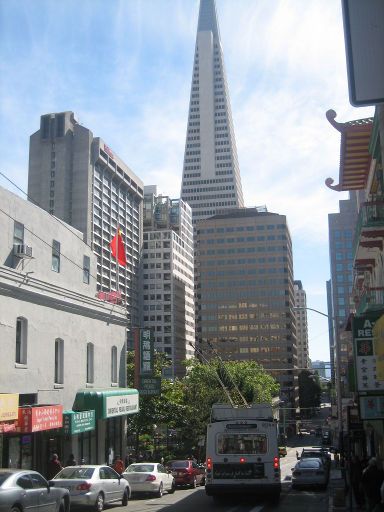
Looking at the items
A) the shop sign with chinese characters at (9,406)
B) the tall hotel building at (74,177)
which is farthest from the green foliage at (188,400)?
the tall hotel building at (74,177)

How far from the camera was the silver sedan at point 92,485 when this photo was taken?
17547 millimetres

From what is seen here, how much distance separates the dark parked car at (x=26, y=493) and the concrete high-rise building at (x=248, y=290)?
139385 mm

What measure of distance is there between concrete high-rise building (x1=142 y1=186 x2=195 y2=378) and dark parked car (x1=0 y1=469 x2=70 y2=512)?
465ft

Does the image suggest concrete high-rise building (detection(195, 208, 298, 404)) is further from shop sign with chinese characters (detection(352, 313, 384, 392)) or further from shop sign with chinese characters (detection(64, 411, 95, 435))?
shop sign with chinese characters (detection(352, 313, 384, 392))

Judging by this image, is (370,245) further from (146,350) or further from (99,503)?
(99,503)

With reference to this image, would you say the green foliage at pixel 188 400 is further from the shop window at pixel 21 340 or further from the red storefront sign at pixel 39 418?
the shop window at pixel 21 340

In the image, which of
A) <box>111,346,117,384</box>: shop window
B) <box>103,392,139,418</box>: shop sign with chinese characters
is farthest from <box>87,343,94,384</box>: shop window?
<box>111,346,117,384</box>: shop window

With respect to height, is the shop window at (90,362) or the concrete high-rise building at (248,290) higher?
the concrete high-rise building at (248,290)

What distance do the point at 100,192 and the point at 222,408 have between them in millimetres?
128116

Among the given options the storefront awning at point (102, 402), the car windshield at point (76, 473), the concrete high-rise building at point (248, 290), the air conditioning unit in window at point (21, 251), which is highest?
the concrete high-rise building at point (248, 290)

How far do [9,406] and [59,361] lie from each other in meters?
5.77

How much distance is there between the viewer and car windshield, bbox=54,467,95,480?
1831 cm

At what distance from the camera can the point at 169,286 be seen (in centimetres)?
16362

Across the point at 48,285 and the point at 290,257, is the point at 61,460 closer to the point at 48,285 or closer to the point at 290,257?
the point at 48,285
